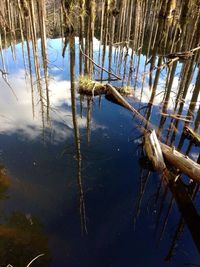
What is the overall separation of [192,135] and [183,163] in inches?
88.0

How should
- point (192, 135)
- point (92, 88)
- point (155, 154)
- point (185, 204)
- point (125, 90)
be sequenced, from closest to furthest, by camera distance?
point (185, 204), point (155, 154), point (192, 135), point (92, 88), point (125, 90)

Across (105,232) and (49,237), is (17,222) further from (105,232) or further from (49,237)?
(105,232)

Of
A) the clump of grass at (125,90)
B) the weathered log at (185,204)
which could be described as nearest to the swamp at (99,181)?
the weathered log at (185,204)

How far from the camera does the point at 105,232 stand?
4.89m

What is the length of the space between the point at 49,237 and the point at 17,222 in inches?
→ 27.6

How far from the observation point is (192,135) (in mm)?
7418

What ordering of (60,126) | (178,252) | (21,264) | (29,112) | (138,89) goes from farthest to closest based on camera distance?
(138,89), (29,112), (60,126), (178,252), (21,264)

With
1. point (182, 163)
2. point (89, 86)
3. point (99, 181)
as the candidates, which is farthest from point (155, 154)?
point (89, 86)

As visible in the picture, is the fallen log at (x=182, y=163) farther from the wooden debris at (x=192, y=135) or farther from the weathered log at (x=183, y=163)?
the wooden debris at (x=192, y=135)

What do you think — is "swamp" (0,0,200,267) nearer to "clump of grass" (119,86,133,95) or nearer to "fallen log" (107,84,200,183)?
"fallen log" (107,84,200,183)

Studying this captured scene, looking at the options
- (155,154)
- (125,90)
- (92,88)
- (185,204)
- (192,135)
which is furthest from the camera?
Result: (125,90)

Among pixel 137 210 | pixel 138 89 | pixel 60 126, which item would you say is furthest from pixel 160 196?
pixel 138 89

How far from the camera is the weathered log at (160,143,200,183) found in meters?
5.16

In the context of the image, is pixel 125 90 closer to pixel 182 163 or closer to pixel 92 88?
pixel 92 88
